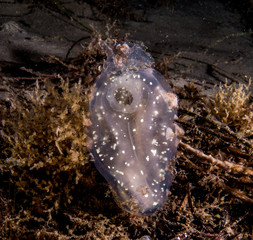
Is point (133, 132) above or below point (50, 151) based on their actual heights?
above

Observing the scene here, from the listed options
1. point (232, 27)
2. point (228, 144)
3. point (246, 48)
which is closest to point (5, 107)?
point (228, 144)

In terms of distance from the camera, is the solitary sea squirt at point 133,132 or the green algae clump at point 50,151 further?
the green algae clump at point 50,151

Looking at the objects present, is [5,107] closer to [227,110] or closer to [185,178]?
[185,178]

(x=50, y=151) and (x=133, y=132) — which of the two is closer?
(x=133, y=132)

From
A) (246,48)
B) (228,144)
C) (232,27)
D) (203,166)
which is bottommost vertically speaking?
(203,166)

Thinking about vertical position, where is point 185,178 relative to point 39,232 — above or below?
above

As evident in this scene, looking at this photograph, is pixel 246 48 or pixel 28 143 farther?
pixel 246 48

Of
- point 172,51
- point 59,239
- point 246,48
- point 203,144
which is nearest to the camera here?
point 59,239

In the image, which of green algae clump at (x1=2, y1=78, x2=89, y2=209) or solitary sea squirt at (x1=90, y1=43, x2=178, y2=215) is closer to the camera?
solitary sea squirt at (x1=90, y1=43, x2=178, y2=215)
